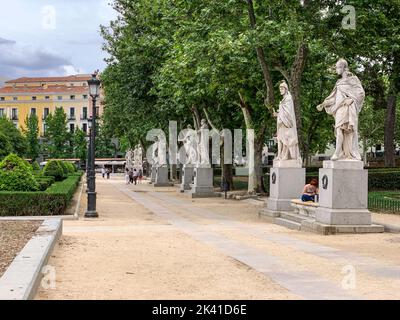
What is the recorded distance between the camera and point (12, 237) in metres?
12.7

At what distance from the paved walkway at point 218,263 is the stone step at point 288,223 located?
364mm

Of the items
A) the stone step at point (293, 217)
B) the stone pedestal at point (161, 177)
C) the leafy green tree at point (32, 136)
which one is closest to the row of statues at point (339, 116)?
the stone step at point (293, 217)

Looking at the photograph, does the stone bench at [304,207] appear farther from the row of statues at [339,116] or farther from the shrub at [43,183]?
the shrub at [43,183]

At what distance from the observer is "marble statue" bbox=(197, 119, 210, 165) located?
36.8 meters

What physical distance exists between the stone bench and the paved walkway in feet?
3.16

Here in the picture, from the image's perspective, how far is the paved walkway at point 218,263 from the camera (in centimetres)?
848

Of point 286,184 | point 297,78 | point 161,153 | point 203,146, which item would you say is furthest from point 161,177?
point 286,184

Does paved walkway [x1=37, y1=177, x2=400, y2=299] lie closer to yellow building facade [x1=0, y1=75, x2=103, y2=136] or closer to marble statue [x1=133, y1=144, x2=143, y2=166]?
marble statue [x1=133, y1=144, x2=143, y2=166]

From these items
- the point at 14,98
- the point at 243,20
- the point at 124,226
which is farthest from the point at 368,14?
the point at 14,98

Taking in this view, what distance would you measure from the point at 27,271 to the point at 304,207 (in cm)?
1190

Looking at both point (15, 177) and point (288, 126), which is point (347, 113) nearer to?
point (288, 126)

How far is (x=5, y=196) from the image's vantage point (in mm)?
20000
